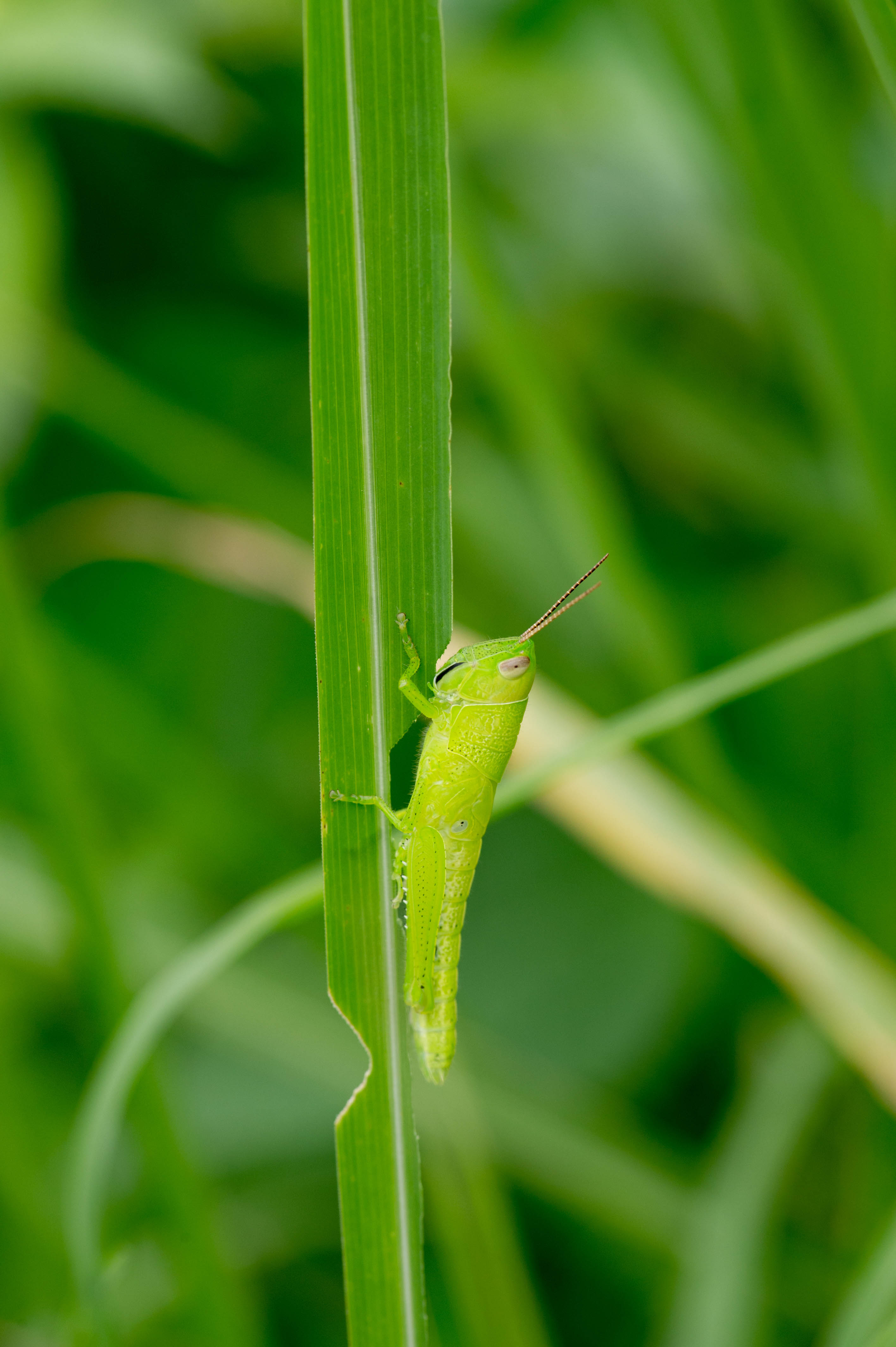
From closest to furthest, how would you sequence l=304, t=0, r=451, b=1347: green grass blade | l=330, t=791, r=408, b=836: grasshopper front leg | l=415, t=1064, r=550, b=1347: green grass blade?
1. l=304, t=0, r=451, b=1347: green grass blade
2. l=330, t=791, r=408, b=836: grasshopper front leg
3. l=415, t=1064, r=550, b=1347: green grass blade

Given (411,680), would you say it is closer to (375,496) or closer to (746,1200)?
(375,496)

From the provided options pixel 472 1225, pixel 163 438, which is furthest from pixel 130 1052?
pixel 163 438

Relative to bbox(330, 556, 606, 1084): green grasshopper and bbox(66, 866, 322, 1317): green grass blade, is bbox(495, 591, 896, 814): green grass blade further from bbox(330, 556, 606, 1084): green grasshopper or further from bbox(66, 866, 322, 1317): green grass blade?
bbox(66, 866, 322, 1317): green grass blade

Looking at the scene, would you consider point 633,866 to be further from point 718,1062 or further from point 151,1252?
point 151,1252

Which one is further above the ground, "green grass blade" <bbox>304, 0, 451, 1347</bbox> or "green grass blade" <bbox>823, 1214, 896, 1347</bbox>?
"green grass blade" <bbox>304, 0, 451, 1347</bbox>

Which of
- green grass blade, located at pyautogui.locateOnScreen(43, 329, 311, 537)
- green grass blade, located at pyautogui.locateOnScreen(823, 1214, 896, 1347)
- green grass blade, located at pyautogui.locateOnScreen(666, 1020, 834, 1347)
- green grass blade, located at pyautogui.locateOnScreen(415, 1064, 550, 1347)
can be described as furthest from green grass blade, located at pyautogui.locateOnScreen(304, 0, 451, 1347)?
green grass blade, located at pyautogui.locateOnScreen(43, 329, 311, 537)

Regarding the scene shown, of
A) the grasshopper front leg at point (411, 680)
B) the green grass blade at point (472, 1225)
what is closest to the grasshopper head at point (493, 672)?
the grasshopper front leg at point (411, 680)

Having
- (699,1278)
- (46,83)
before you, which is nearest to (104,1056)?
(699,1278)
